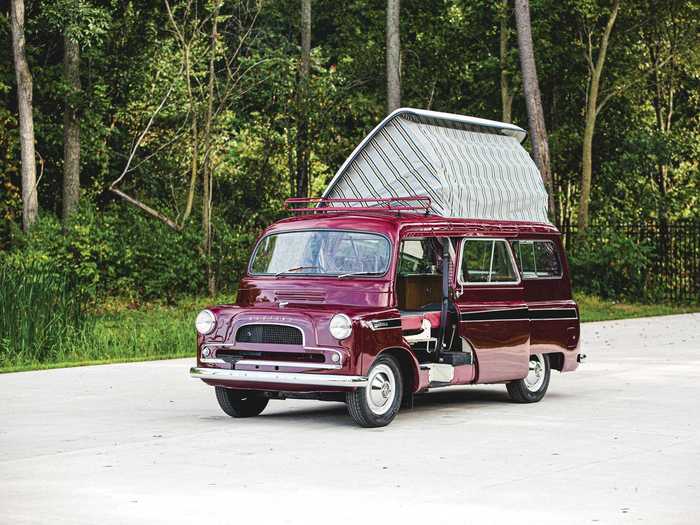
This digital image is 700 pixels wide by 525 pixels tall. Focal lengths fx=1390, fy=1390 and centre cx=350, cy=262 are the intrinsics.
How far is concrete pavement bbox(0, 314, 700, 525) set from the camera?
8.37 m

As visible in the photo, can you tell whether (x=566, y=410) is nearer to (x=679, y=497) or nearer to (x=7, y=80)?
(x=679, y=497)

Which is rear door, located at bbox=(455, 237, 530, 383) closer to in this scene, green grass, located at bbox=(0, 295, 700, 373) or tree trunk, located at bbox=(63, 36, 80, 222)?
green grass, located at bbox=(0, 295, 700, 373)

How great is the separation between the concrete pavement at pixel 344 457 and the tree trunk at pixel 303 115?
67.0ft

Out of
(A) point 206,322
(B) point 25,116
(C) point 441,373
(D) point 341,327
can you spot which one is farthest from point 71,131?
(D) point 341,327

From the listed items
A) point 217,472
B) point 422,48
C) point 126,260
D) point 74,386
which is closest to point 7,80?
point 126,260

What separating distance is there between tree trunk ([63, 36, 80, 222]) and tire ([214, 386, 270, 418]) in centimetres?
1858

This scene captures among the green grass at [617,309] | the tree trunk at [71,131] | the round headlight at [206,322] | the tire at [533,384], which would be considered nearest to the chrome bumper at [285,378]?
the round headlight at [206,322]

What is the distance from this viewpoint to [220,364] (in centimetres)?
1266

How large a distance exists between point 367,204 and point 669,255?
22049mm

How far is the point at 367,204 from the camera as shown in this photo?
15117 millimetres

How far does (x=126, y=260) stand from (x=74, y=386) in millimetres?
14362

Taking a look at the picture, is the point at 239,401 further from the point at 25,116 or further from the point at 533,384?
the point at 25,116

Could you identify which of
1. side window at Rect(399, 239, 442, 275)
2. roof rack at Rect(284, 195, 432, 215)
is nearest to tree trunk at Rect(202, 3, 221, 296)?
roof rack at Rect(284, 195, 432, 215)

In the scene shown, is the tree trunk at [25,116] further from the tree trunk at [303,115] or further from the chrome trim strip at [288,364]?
the chrome trim strip at [288,364]
